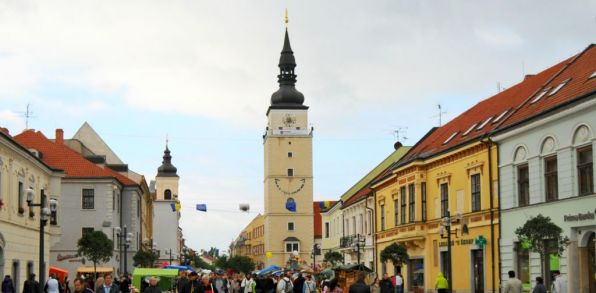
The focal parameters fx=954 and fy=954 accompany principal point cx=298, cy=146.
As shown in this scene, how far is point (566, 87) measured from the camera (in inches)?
1257

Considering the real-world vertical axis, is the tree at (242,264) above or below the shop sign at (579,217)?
below

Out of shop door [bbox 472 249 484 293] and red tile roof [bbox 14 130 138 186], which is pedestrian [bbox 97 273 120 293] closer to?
shop door [bbox 472 249 484 293]

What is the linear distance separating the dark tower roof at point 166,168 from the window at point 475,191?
126m

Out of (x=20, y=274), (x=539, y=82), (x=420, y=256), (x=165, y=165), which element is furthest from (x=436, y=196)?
(x=165, y=165)

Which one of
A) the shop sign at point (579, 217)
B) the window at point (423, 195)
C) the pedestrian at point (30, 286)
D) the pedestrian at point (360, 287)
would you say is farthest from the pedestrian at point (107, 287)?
the window at point (423, 195)

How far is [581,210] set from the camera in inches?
1094

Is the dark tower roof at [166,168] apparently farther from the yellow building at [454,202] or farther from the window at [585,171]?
the window at [585,171]

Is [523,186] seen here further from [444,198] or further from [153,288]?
[153,288]

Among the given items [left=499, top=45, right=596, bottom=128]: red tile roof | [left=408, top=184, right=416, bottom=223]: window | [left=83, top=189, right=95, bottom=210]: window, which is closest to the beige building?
[left=499, top=45, right=596, bottom=128]: red tile roof

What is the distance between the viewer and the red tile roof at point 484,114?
38.0 meters

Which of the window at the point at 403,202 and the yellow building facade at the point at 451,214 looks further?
the window at the point at 403,202

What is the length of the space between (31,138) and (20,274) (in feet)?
82.9

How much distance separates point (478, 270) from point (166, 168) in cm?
12851

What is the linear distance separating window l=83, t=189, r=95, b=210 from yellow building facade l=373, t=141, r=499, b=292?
70.7ft
